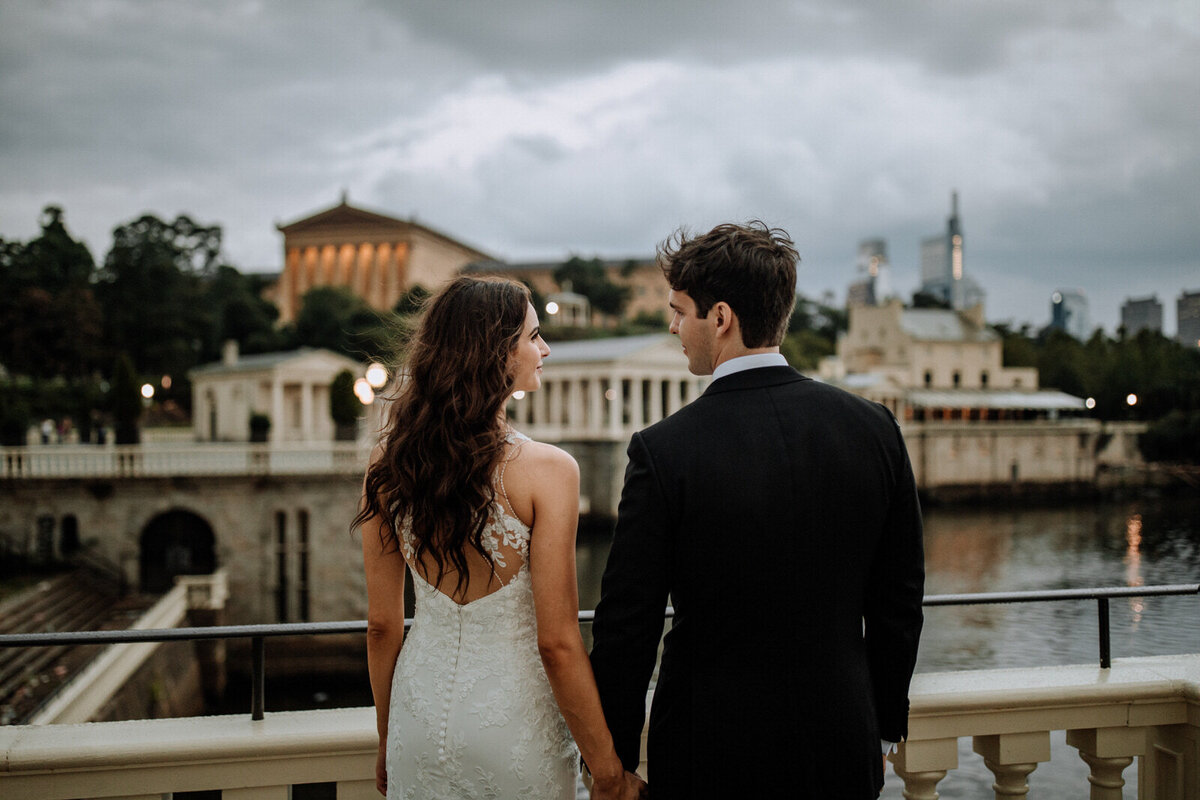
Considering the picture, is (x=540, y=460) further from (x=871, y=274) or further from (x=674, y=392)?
(x=871, y=274)

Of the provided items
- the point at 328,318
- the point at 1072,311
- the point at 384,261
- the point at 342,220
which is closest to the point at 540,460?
the point at 328,318

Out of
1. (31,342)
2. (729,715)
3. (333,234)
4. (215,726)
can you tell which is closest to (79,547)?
(31,342)

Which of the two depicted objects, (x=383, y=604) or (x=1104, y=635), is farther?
(x=1104, y=635)

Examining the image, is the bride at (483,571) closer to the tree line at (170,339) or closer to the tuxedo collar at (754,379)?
the tuxedo collar at (754,379)

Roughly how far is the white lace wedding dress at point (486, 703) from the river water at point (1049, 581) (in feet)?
12.9

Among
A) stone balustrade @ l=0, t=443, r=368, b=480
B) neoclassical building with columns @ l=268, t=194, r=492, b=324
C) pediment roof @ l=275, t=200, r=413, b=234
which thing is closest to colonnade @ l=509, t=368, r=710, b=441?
stone balustrade @ l=0, t=443, r=368, b=480

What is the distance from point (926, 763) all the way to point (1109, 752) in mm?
719

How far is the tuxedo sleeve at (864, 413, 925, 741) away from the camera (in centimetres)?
208

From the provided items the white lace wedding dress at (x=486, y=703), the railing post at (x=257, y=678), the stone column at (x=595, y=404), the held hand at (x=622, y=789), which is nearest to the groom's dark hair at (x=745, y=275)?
the white lace wedding dress at (x=486, y=703)

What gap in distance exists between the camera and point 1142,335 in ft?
200

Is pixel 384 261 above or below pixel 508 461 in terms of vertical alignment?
above

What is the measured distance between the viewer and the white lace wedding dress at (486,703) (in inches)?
80.5

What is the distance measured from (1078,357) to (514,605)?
227ft

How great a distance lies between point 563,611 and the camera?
202 centimetres
